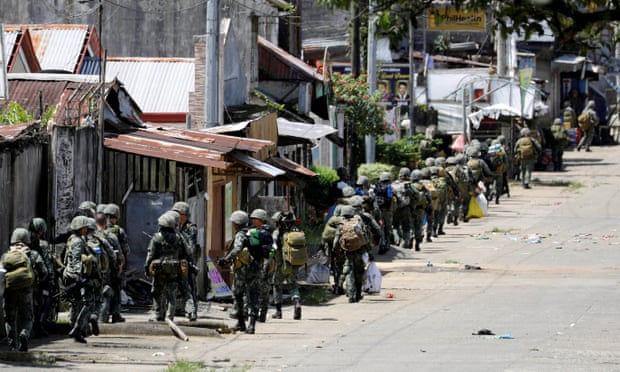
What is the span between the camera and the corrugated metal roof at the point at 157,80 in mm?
25922

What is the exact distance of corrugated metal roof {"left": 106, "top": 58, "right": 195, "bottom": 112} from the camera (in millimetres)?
25922

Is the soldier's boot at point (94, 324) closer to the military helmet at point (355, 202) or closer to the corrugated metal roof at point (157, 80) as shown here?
the military helmet at point (355, 202)

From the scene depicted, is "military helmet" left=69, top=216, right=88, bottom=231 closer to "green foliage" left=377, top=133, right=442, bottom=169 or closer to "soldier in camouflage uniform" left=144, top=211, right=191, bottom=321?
"soldier in camouflage uniform" left=144, top=211, right=191, bottom=321

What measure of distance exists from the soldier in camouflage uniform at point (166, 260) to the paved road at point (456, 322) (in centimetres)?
89

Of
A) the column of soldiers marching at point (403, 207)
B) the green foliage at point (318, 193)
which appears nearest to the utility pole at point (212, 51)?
the column of soldiers marching at point (403, 207)

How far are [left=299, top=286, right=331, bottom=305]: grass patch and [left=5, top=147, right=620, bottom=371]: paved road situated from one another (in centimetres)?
34

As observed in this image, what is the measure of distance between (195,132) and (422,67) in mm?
31822

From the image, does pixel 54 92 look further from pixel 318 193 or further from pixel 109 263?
pixel 318 193

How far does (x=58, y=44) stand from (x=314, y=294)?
8.59m

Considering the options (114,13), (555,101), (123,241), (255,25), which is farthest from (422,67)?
(123,241)

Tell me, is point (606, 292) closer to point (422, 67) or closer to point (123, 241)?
point (123, 241)

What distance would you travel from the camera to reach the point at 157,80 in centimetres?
2638

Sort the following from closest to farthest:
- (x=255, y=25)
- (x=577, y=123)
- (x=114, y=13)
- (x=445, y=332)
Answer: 1. (x=445, y=332)
2. (x=114, y=13)
3. (x=255, y=25)
4. (x=577, y=123)

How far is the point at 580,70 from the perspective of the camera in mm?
58938
